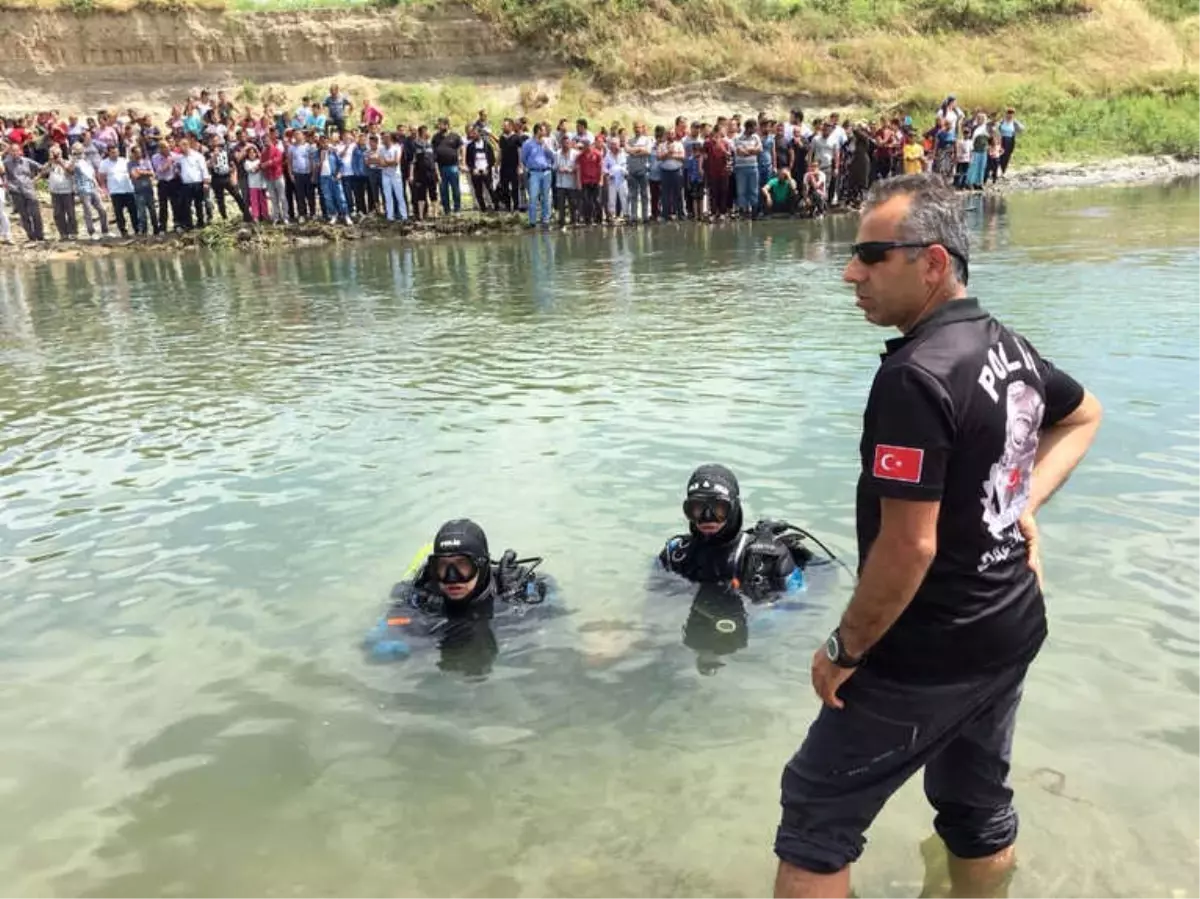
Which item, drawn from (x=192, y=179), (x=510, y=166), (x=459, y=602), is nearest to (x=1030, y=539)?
(x=459, y=602)

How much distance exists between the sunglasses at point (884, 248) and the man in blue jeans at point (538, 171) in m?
20.6

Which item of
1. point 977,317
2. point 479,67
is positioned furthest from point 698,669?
point 479,67

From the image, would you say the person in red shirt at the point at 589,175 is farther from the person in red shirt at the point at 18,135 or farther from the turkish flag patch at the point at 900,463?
the turkish flag patch at the point at 900,463

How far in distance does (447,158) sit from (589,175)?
306 centimetres

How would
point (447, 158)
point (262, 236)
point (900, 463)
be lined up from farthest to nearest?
point (447, 158), point (262, 236), point (900, 463)

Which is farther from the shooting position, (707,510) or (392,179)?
(392,179)

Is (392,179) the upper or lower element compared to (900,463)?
upper

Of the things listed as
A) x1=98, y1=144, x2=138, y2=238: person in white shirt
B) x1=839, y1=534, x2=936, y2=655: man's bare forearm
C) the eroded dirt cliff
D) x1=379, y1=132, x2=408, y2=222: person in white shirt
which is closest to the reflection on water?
x1=839, y1=534, x2=936, y2=655: man's bare forearm

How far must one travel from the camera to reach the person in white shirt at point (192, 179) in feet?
69.0

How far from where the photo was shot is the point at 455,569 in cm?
536

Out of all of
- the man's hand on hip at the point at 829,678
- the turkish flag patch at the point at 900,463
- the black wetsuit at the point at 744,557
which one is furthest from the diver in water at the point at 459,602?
the turkish flag patch at the point at 900,463

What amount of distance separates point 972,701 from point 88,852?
3295 millimetres

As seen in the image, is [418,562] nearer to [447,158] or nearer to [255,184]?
[447,158]

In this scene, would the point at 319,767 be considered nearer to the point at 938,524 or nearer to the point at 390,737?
the point at 390,737
